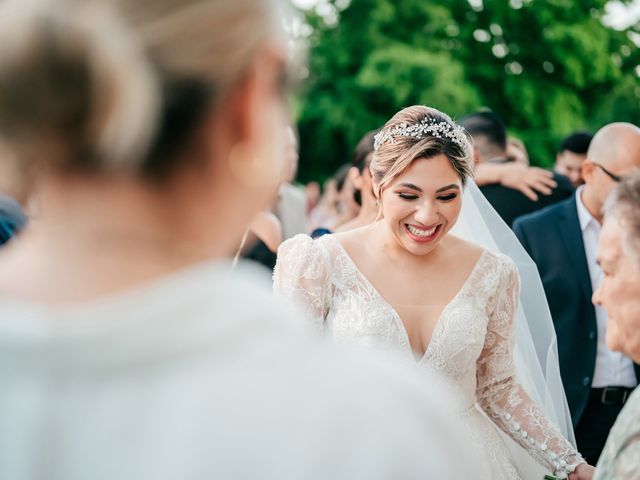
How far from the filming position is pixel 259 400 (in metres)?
0.98

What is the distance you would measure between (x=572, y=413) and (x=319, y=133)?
2202 cm

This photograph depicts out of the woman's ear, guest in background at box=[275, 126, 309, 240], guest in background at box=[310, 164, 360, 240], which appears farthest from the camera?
guest in background at box=[275, 126, 309, 240]

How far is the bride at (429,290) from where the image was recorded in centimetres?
354

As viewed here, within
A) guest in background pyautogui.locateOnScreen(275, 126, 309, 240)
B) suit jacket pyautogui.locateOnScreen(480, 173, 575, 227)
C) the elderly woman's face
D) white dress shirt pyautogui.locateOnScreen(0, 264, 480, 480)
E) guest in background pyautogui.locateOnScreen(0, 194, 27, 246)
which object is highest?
guest in background pyautogui.locateOnScreen(275, 126, 309, 240)

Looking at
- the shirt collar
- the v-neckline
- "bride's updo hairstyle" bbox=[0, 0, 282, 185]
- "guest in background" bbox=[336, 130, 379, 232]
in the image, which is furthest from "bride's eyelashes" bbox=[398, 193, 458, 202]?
"bride's updo hairstyle" bbox=[0, 0, 282, 185]

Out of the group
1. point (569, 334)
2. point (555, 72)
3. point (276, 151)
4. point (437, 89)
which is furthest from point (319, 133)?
point (276, 151)

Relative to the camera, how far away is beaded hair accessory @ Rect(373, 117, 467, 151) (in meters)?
3.69

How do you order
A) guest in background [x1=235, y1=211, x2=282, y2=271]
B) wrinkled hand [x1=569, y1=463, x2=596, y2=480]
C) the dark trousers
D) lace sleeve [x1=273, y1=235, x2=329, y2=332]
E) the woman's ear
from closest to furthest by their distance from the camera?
wrinkled hand [x1=569, y1=463, x2=596, y2=480] → lace sleeve [x1=273, y1=235, x2=329, y2=332] → the dark trousers → the woman's ear → guest in background [x1=235, y1=211, x2=282, y2=271]

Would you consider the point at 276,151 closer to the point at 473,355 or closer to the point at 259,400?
the point at 259,400

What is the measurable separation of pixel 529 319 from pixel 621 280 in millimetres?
2391

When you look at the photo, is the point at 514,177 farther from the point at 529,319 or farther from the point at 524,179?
the point at 529,319

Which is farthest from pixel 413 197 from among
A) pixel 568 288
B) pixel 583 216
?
pixel 583 216

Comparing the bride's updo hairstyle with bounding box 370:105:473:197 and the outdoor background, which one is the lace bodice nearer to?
the bride's updo hairstyle with bounding box 370:105:473:197

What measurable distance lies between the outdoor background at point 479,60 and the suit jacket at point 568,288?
19.4 meters
